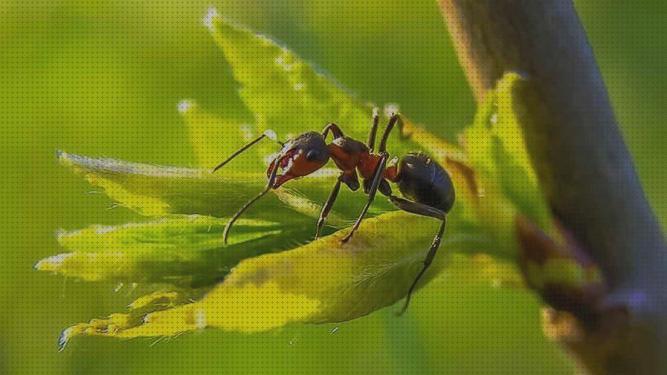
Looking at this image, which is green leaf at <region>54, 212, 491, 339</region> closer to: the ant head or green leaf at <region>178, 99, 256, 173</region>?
the ant head

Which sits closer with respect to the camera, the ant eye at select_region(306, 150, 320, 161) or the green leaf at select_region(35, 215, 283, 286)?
the green leaf at select_region(35, 215, 283, 286)

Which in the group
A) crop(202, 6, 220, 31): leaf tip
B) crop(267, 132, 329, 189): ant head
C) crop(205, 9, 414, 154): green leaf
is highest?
crop(202, 6, 220, 31): leaf tip

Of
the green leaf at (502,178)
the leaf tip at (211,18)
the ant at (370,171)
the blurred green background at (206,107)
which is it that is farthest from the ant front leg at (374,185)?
the blurred green background at (206,107)

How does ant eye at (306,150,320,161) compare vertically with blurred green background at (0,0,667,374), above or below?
above

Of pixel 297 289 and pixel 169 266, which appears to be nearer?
pixel 297 289

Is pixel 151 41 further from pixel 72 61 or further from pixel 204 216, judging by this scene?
pixel 204 216

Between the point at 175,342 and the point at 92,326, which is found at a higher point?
the point at 92,326

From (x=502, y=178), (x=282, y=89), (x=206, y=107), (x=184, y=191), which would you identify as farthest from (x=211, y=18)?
(x=206, y=107)

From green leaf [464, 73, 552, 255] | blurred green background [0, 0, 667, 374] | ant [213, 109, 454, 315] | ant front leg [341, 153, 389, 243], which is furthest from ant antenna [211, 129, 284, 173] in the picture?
blurred green background [0, 0, 667, 374]

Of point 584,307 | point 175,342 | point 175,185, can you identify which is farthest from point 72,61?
point 584,307
